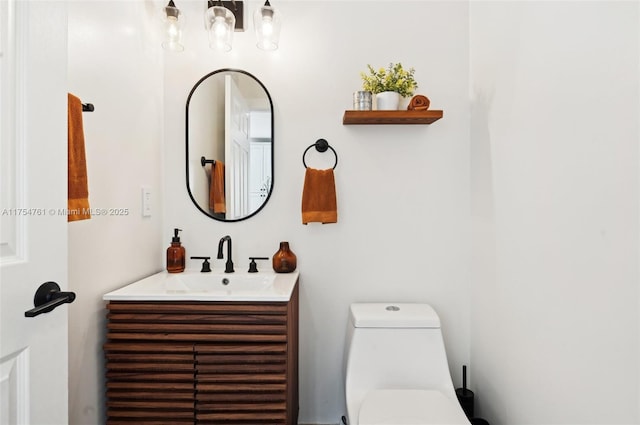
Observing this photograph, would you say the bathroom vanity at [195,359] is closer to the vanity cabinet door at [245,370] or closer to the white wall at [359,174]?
the vanity cabinet door at [245,370]

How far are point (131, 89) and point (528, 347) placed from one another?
1.73m

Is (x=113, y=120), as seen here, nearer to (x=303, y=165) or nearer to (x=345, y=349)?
(x=303, y=165)

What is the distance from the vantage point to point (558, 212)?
1.06 m

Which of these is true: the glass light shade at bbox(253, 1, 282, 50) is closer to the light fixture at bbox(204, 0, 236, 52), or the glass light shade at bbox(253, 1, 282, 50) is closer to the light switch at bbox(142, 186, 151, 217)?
the light fixture at bbox(204, 0, 236, 52)

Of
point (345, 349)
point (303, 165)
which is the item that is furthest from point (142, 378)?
point (303, 165)

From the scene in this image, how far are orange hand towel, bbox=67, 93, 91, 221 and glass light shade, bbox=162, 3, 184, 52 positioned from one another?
2.22 feet

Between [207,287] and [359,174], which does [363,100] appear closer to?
[359,174]

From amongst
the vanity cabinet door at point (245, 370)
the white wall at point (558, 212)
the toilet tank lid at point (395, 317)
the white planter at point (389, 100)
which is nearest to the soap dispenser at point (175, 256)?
the vanity cabinet door at point (245, 370)

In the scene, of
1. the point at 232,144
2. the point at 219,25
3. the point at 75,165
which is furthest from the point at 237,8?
the point at 75,165

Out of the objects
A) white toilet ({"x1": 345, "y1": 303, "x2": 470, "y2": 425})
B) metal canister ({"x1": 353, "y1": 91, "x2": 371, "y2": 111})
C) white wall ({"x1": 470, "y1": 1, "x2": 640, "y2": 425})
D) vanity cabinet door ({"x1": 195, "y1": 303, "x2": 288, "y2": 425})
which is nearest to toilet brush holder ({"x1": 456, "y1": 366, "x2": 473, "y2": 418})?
white wall ({"x1": 470, "y1": 1, "x2": 640, "y2": 425})

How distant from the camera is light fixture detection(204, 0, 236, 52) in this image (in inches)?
61.4

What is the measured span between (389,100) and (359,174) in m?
0.35

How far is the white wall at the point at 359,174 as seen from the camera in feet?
5.65

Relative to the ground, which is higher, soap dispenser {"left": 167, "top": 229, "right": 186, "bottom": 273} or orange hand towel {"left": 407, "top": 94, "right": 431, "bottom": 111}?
orange hand towel {"left": 407, "top": 94, "right": 431, "bottom": 111}
